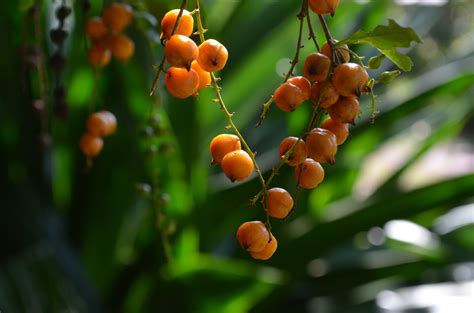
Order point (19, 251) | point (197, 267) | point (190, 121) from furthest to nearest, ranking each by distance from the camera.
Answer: point (19, 251) → point (190, 121) → point (197, 267)

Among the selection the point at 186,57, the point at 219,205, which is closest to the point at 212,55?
the point at 186,57

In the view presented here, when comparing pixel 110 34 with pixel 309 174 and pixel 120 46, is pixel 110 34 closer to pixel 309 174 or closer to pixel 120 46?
pixel 120 46

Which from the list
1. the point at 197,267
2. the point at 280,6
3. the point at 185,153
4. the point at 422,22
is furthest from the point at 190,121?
the point at 422,22

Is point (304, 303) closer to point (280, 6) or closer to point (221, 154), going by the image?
point (280, 6)

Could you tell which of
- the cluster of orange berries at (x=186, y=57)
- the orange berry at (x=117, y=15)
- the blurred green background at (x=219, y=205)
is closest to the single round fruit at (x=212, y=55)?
the cluster of orange berries at (x=186, y=57)

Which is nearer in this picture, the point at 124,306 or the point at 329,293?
the point at 124,306

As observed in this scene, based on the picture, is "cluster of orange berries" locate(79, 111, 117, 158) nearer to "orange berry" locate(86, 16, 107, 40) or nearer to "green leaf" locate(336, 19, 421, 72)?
"orange berry" locate(86, 16, 107, 40)

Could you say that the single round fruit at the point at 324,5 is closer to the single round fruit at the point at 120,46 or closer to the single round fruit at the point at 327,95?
the single round fruit at the point at 327,95

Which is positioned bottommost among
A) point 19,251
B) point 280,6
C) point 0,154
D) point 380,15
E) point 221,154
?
point 19,251
